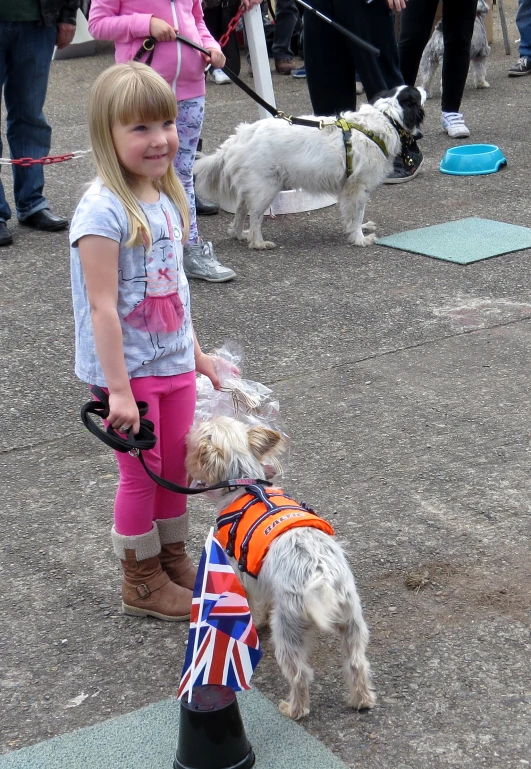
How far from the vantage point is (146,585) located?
320 cm

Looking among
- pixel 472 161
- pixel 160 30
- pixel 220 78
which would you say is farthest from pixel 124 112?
pixel 220 78

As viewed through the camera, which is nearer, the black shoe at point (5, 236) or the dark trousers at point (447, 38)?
the black shoe at point (5, 236)

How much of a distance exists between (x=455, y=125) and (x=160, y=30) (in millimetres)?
4655

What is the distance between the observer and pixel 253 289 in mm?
6184

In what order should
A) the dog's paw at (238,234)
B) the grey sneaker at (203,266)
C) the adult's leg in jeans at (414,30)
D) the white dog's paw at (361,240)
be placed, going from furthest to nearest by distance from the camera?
the adult's leg in jeans at (414,30) → the dog's paw at (238,234) → the white dog's paw at (361,240) → the grey sneaker at (203,266)

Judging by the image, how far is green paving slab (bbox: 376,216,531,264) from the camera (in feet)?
21.4

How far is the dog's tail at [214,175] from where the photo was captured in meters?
6.93

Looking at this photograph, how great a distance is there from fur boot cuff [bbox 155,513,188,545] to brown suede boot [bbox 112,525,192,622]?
0.08m

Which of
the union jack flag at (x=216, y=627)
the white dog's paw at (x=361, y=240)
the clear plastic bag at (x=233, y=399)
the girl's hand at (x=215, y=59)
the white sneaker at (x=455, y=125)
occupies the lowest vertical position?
the white sneaker at (x=455, y=125)

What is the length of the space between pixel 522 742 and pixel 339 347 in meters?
2.92

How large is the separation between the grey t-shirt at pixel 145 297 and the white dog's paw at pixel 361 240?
154 inches

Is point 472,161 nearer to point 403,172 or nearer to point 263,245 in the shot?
point 403,172

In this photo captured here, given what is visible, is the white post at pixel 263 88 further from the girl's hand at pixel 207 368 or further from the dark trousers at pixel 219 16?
the girl's hand at pixel 207 368

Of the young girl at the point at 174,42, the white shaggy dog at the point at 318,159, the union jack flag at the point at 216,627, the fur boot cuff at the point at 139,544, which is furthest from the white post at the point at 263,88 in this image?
the union jack flag at the point at 216,627
